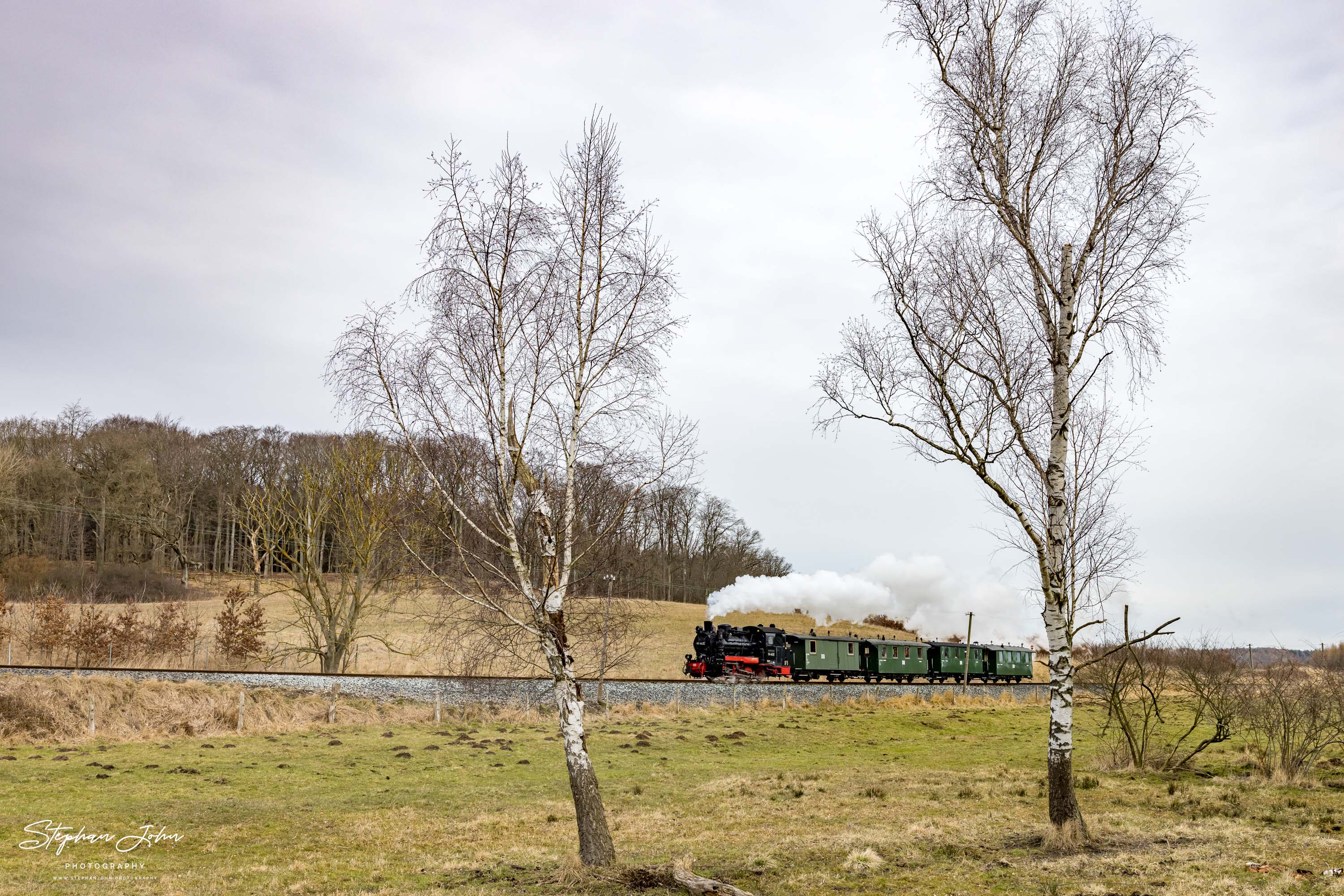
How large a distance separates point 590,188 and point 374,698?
21521 mm

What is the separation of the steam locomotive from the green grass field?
47.3 feet

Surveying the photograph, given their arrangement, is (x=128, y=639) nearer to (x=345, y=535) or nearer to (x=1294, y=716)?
(x=345, y=535)

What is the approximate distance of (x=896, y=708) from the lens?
32750 millimetres

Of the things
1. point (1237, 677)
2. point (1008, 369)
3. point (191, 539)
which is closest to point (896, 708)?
point (1237, 677)

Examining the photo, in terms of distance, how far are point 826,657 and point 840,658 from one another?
52.4 inches

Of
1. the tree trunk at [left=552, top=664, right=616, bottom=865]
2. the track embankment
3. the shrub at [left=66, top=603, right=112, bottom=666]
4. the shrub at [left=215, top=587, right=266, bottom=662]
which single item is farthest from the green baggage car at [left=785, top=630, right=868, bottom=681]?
the tree trunk at [left=552, top=664, right=616, bottom=865]

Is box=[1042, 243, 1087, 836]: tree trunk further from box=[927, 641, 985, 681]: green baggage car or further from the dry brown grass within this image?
box=[927, 641, 985, 681]: green baggage car

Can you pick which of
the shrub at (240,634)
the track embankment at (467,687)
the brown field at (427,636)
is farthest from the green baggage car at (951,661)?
the shrub at (240,634)

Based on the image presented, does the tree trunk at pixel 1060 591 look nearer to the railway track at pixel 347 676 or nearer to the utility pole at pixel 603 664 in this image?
the railway track at pixel 347 676

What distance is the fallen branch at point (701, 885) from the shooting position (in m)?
8.03

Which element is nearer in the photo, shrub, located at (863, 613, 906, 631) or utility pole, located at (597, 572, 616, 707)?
utility pole, located at (597, 572, 616, 707)

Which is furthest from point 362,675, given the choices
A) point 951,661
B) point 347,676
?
point 951,661

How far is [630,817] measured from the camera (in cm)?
1388

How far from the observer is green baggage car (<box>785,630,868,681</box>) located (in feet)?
132
